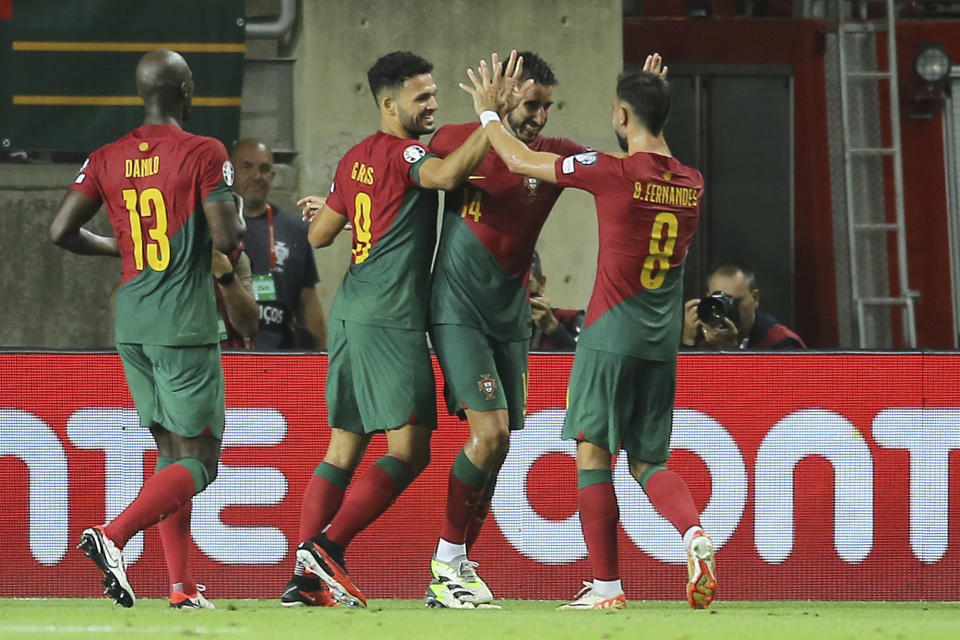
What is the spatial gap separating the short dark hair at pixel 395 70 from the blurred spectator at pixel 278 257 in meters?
2.24

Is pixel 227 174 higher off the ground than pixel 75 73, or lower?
lower

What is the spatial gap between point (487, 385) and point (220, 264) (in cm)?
123

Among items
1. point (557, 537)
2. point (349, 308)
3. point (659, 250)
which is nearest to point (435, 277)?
point (349, 308)

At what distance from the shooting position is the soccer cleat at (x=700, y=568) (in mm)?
6836

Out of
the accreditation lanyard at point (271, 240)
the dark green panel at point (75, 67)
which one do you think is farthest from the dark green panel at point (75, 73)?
the accreditation lanyard at point (271, 240)

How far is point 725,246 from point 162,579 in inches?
264

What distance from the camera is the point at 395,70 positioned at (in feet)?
25.0

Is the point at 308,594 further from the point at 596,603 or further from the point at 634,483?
the point at 634,483

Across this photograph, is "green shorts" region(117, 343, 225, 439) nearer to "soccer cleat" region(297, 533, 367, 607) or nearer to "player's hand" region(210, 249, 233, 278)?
"player's hand" region(210, 249, 233, 278)

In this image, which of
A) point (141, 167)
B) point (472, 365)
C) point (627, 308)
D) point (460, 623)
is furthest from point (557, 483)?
point (141, 167)

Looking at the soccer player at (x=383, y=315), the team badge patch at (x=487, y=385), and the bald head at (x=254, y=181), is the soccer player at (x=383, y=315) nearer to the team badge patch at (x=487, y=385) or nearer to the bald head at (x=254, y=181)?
the team badge patch at (x=487, y=385)

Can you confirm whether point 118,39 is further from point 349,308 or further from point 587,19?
point 349,308

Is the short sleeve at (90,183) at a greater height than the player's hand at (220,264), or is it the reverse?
the short sleeve at (90,183)

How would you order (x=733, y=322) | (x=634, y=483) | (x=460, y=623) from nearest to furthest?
(x=460, y=623) → (x=634, y=483) → (x=733, y=322)
